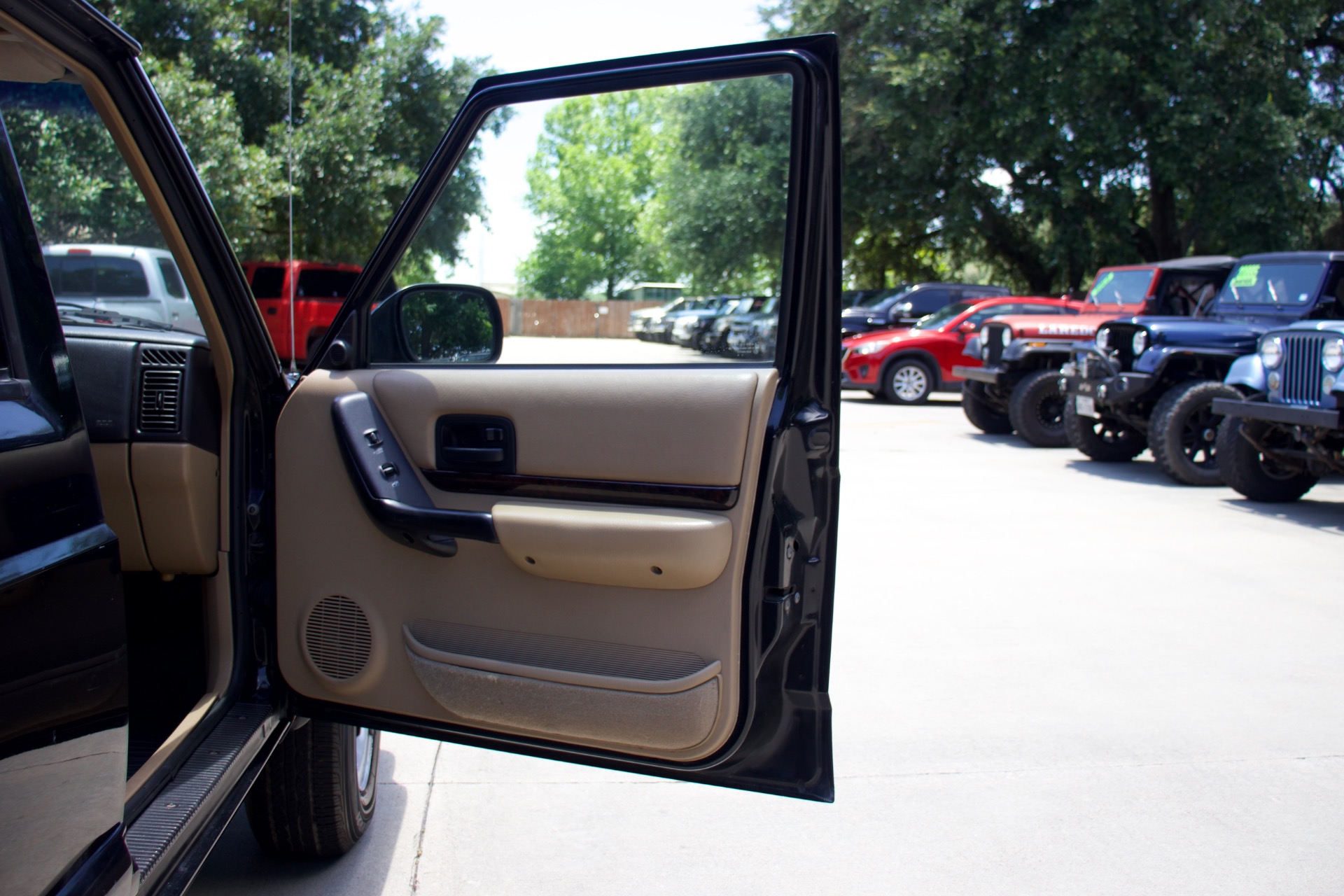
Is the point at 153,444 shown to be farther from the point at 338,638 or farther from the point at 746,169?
the point at 746,169

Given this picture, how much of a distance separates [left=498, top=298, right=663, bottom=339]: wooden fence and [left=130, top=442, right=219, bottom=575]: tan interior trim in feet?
2.29

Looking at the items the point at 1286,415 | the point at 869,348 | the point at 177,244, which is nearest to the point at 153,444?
the point at 177,244

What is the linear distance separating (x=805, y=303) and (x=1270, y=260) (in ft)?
30.0

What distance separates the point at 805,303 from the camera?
6.34ft

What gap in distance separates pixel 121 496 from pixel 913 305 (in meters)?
17.2

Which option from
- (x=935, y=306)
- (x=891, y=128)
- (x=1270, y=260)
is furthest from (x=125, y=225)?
(x=891, y=128)

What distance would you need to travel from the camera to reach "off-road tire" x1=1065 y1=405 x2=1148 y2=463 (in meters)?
10.1

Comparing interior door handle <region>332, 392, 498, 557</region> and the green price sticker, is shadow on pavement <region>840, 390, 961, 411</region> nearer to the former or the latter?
the green price sticker

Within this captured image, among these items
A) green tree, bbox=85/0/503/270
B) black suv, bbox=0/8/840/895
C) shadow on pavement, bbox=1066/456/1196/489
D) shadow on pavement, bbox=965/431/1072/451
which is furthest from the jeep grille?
green tree, bbox=85/0/503/270

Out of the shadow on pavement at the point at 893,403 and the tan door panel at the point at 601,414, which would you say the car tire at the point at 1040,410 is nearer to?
the shadow on pavement at the point at 893,403

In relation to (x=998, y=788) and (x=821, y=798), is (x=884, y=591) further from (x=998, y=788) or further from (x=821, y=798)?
(x=821, y=798)

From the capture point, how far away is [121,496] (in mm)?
2160

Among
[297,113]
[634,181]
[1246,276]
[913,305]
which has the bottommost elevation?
[634,181]

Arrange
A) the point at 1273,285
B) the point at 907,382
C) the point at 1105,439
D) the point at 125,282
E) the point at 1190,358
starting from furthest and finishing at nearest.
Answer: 1. the point at 907,382
2. the point at 1105,439
3. the point at 1273,285
4. the point at 1190,358
5. the point at 125,282
